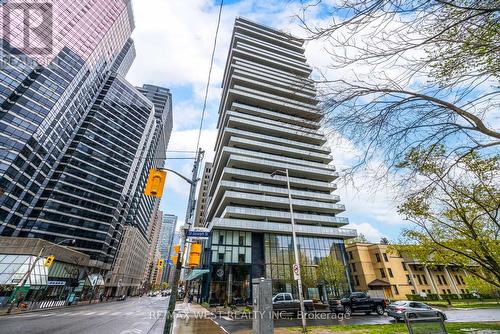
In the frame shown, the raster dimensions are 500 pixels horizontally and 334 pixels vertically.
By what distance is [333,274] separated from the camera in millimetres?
33844

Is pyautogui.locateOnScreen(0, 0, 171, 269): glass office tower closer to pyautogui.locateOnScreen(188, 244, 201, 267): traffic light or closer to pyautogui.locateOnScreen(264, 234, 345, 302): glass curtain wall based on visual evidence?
pyautogui.locateOnScreen(264, 234, 345, 302): glass curtain wall

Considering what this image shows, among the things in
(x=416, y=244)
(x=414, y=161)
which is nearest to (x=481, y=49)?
(x=414, y=161)

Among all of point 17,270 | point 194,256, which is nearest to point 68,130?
point 17,270

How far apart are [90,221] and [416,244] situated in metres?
82.7

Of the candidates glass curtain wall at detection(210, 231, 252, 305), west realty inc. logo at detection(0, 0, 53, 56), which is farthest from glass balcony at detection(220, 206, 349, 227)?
west realty inc. logo at detection(0, 0, 53, 56)

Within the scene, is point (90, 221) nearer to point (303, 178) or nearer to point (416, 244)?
point (303, 178)

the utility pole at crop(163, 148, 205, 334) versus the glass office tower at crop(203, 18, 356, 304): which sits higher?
the glass office tower at crop(203, 18, 356, 304)

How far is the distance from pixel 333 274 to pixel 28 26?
98.0 metres

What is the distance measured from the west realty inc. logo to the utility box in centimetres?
8831

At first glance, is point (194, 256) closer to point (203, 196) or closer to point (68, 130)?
point (203, 196)

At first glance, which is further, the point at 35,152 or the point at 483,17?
the point at 35,152

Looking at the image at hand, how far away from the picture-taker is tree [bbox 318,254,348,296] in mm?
33688

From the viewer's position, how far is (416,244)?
43.4 feet

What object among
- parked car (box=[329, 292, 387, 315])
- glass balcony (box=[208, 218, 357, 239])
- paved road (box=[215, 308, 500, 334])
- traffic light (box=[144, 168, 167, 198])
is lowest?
paved road (box=[215, 308, 500, 334])
